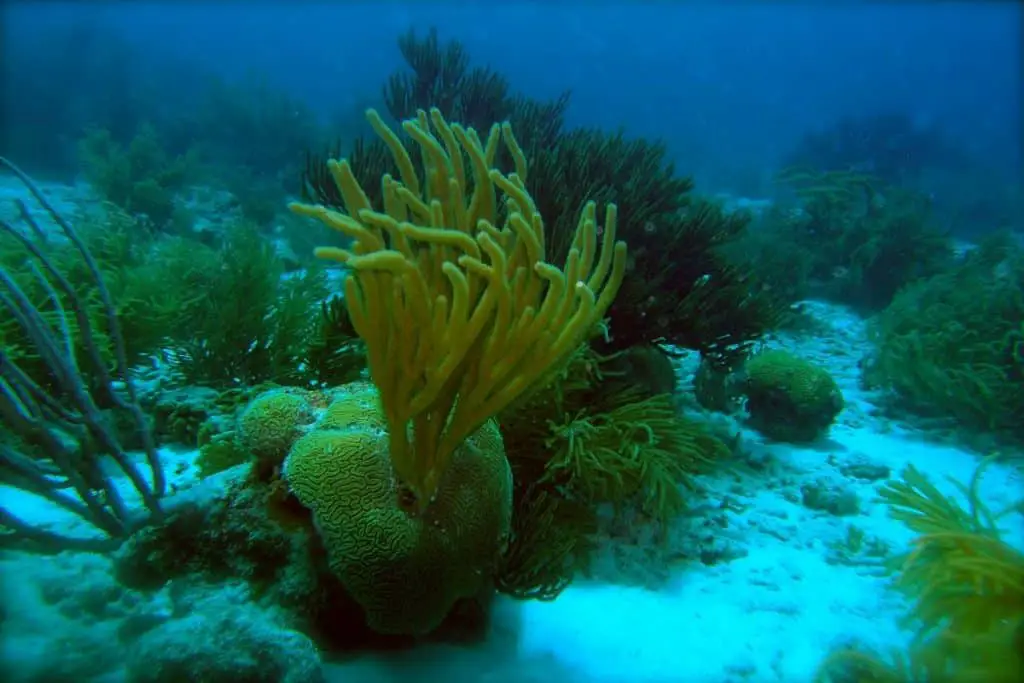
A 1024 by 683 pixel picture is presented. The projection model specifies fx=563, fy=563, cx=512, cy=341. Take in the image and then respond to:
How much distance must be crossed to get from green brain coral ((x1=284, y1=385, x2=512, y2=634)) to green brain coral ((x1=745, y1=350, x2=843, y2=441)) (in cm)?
340

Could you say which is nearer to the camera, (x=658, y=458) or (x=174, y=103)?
(x=658, y=458)

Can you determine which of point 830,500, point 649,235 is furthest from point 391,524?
point 649,235

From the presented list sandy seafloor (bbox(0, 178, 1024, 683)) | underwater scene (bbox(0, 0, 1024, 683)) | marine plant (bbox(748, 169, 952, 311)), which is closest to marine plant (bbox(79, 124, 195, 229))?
underwater scene (bbox(0, 0, 1024, 683))

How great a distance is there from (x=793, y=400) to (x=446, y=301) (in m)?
4.00

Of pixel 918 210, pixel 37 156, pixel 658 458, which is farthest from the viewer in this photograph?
pixel 37 156

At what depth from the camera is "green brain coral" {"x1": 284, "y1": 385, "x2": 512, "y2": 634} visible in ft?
6.76

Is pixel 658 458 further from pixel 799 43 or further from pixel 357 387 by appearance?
pixel 799 43

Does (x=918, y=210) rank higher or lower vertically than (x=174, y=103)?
lower

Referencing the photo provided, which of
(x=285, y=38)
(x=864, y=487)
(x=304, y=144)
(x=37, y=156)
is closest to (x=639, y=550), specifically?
(x=864, y=487)

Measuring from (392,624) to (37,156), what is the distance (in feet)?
61.0

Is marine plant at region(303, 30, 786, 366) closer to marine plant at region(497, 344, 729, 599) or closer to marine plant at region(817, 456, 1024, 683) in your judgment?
marine plant at region(497, 344, 729, 599)

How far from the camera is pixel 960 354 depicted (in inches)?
218

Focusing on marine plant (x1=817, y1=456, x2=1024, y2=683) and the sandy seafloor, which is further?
the sandy seafloor

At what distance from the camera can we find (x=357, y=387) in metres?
2.79
